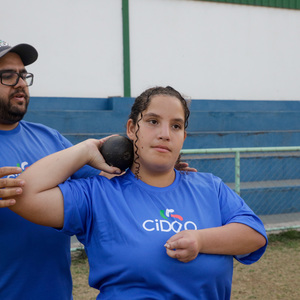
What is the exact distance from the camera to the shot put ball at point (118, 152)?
5.36 feet

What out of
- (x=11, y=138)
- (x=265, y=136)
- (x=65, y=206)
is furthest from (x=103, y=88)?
(x=65, y=206)

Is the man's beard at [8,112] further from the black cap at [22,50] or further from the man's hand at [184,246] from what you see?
the man's hand at [184,246]

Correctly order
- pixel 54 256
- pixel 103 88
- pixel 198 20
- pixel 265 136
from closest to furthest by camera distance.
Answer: pixel 54 256
pixel 265 136
pixel 103 88
pixel 198 20

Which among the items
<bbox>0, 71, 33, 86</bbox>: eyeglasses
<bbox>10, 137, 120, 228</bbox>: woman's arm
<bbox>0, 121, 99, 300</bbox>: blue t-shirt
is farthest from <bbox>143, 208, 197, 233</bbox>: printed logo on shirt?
<bbox>0, 71, 33, 86</bbox>: eyeglasses

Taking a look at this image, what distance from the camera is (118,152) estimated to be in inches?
64.2

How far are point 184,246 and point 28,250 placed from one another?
825mm

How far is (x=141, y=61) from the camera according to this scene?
830cm

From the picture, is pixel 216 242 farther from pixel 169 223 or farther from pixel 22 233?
pixel 22 233

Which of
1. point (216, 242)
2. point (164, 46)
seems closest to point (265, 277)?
point (216, 242)

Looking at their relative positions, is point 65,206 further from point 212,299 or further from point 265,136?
point 265,136

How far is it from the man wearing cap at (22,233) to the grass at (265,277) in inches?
76.4

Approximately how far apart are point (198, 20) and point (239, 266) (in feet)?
19.8

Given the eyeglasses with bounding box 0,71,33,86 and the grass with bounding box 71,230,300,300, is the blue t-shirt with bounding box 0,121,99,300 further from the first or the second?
the grass with bounding box 71,230,300,300

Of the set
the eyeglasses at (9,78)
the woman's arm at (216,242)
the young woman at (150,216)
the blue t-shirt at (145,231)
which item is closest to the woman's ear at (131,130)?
the young woman at (150,216)
